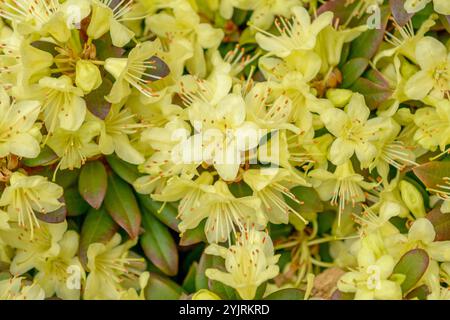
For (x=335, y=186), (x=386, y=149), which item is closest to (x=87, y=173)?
(x=335, y=186)

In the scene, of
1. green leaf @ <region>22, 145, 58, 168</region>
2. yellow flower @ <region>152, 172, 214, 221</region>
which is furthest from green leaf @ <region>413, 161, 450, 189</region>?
green leaf @ <region>22, 145, 58, 168</region>

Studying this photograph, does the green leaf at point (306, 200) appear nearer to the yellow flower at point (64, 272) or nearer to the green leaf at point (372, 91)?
the green leaf at point (372, 91)

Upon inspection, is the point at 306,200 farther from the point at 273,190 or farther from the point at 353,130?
the point at 353,130

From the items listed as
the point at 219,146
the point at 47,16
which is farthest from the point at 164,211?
the point at 47,16

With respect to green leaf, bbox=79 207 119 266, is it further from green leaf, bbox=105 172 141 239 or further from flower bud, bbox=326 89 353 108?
flower bud, bbox=326 89 353 108

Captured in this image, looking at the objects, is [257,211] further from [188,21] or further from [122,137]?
[188,21]

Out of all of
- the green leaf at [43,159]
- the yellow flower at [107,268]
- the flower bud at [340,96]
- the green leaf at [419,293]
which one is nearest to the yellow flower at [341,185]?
the flower bud at [340,96]
